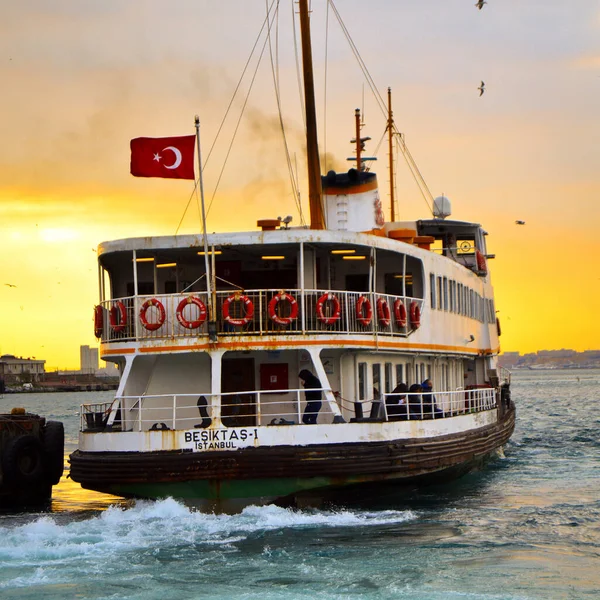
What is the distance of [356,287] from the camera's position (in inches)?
912

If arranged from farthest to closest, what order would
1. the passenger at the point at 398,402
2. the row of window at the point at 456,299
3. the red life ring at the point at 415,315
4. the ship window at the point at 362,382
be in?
the row of window at the point at 456,299 → the red life ring at the point at 415,315 → the ship window at the point at 362,382 → the passenger at the point at 398,402

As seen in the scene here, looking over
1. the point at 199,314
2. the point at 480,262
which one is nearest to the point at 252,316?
the point at 199,314

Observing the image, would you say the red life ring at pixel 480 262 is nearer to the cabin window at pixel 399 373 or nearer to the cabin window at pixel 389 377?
the cabin window at pixel 399 373

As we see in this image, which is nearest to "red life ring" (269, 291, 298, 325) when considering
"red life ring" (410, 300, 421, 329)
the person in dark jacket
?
the person in dark jacket

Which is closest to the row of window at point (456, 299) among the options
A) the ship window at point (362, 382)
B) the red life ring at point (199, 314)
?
the ship window at point (362, 382)

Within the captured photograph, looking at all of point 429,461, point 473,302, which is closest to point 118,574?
point 429,461

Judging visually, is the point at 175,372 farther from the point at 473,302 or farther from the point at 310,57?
the point at 473,302

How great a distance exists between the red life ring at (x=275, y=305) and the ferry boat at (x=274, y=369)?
0.08 feet

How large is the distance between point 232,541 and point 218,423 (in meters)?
2.43

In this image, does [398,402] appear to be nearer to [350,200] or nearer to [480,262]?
[350,200]

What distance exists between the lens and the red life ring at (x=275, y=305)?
19.3 metres

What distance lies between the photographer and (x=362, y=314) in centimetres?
2023

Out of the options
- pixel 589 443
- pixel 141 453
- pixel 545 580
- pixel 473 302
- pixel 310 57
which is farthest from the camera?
pixel 589 443

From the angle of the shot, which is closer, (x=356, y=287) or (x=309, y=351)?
(x=309, y=351)
